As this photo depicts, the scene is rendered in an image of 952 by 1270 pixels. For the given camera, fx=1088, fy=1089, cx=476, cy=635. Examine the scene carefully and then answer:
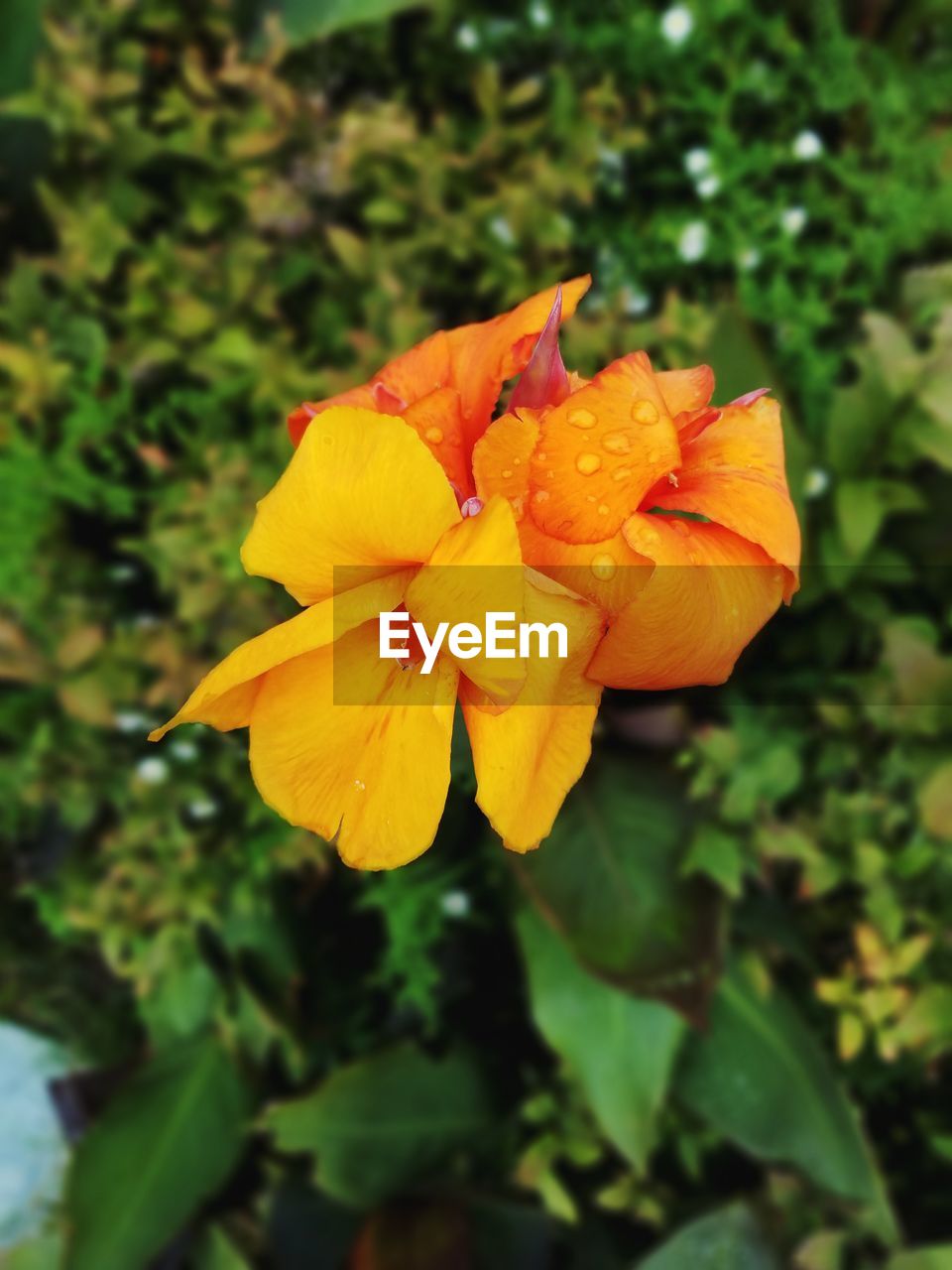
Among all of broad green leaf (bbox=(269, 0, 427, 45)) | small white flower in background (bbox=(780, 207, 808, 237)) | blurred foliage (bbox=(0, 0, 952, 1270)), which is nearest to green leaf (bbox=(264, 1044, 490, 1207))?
blurred foliage (bbox=(0, 0, 952, 1270))

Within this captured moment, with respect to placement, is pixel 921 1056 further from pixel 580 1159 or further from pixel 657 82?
pixel 657 82

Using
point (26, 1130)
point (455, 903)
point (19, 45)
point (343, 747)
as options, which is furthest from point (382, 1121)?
point (19, 45)

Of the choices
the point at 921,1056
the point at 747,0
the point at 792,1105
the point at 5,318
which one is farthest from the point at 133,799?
the point at 747,0

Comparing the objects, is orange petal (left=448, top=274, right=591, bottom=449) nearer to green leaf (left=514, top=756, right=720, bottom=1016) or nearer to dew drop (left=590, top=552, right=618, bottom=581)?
dew drop (left=590, top=552, right=618, bottom=581)

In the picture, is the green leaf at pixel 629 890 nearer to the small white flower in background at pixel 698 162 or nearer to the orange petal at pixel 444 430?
the orange petal at pixel 444 430

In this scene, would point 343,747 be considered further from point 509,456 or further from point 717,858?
point 717,858
